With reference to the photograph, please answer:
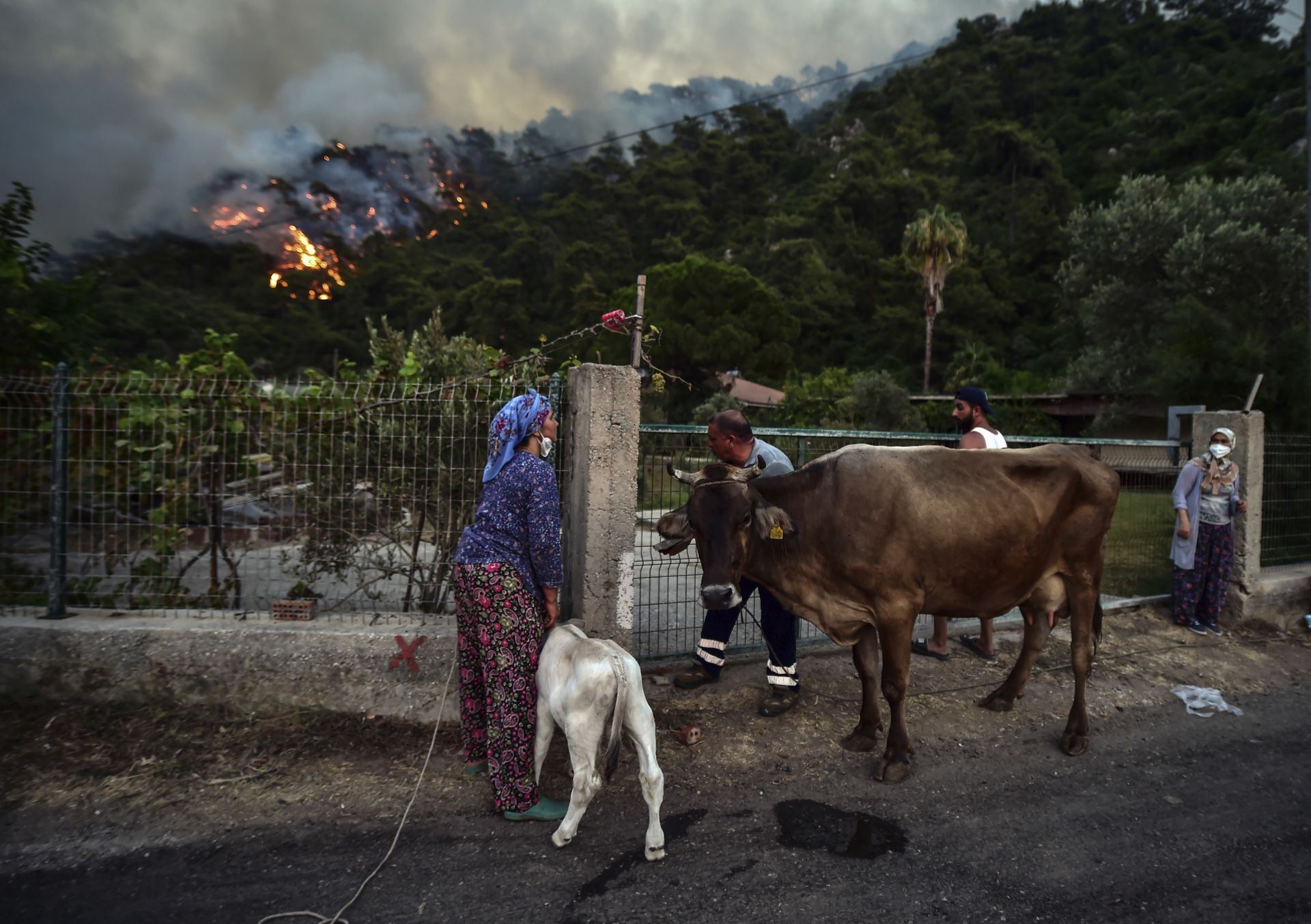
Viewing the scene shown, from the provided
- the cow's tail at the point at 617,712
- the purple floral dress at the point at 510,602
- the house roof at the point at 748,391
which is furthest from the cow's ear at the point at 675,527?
the house roof at the point at 748,391

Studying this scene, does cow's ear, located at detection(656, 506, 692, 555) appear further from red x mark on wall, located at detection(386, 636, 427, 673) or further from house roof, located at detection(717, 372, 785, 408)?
house roof, located at detection(717, 372, 785, 408)

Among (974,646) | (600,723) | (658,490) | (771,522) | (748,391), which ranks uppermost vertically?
(748,391)

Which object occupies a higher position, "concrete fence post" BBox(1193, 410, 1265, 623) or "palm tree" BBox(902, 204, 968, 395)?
"palm tree" BBox(902, 204, 968, 395)

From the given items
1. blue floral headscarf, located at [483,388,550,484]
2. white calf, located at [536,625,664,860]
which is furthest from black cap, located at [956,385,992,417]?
white calf, located at [536,625,664,860]

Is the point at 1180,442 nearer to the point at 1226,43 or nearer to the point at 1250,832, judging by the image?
the point at 1250,832

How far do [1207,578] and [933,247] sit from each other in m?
38.5

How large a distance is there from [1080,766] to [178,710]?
5.79m

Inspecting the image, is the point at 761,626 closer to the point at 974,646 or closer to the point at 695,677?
the point at 695,677

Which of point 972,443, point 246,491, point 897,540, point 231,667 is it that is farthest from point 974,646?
point 246,491

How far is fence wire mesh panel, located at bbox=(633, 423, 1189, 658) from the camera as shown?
5699mm

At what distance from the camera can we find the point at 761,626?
217 inches

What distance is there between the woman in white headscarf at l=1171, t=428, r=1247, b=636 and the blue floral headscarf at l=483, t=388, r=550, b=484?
23.7ft

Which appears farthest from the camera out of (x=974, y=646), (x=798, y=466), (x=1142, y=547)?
(x=1142, y=547)

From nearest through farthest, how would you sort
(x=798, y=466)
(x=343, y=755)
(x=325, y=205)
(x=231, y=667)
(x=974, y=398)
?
(x=343, y=755)
(x=231, y=667)
(x=974, y=398)
(x=798, y=466)
(x=325, y=205)
